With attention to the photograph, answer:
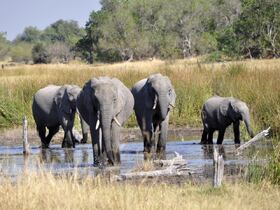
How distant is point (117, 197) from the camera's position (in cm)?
962

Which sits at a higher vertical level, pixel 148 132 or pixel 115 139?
pixel 115 139

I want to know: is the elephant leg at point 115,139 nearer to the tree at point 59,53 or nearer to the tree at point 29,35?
the tree at point 59,53

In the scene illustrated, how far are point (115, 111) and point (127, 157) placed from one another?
2.16m

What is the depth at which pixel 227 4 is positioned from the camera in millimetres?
83500

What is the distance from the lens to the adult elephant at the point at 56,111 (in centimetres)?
2019

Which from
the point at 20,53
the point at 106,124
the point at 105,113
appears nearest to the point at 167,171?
the point at 106,124

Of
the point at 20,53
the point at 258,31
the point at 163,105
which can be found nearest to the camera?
the point at 163,105

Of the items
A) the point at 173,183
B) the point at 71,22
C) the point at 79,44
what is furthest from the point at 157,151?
the point at 71,22

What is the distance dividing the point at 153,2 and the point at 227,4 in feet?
36.7

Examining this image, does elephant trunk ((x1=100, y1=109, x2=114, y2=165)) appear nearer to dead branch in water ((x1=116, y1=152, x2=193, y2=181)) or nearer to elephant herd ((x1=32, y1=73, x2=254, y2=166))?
elephant herd ((x1=32, y1=73, x2=254, y2=166))

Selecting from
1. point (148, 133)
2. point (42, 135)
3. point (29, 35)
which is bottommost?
point (42, 135)

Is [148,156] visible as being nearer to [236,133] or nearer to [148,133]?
[148,133]

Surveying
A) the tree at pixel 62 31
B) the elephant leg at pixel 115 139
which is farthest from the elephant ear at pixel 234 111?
the tree at pixel 62 31

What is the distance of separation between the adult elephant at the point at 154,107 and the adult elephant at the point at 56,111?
8.63 ft
